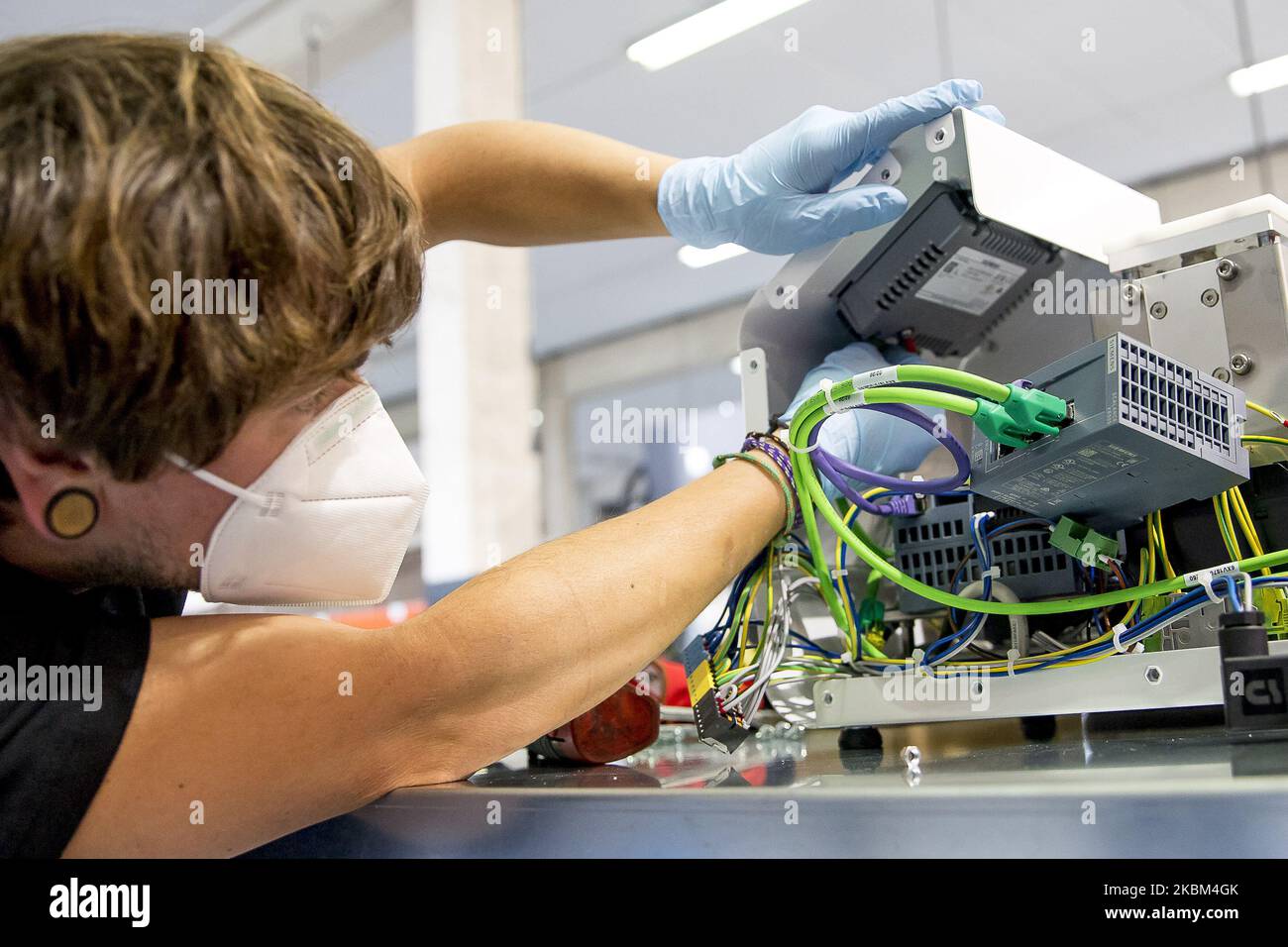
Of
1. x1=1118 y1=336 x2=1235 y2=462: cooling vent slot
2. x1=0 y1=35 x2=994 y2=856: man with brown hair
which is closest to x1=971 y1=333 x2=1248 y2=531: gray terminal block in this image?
x1=1118 y1=336 x2=1235 y2=462: cooling vent slot

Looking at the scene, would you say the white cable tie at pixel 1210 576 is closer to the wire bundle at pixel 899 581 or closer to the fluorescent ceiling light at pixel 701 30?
the wire bundle at pixel 899 581

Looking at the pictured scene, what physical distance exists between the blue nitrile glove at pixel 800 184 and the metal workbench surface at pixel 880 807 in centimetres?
49

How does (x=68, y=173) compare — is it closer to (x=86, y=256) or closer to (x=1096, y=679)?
(x=86, y=256)

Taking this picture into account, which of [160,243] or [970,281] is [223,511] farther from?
[970,281]

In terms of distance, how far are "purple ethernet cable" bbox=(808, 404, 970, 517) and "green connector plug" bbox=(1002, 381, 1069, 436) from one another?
0.30 feet

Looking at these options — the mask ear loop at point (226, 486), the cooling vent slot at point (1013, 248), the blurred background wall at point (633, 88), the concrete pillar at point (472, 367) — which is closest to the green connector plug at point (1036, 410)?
the cooling vent slot at point (1013, 248)

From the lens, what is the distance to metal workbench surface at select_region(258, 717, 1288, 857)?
432 mm

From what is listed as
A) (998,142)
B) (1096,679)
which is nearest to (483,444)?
(998,142)

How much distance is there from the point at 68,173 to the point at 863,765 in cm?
61

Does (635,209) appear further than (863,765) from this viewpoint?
Yes
